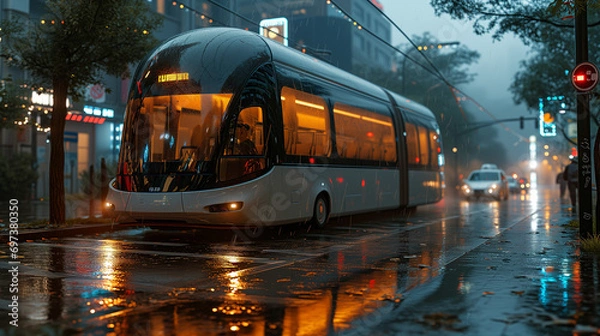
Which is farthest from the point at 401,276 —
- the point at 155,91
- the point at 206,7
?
the point at 206,7

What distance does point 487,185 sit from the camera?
3581cm

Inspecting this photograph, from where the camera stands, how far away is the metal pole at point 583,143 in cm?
1136

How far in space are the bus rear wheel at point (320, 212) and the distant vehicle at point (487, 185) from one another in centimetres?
2216

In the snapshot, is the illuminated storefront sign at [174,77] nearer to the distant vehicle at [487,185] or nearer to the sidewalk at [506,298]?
the sidewalk at [506,298]

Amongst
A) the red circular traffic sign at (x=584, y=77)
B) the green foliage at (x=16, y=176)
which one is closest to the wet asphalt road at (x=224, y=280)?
the red circular traffic sign at (x=584, y=77)

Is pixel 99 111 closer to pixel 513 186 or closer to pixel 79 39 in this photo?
pixel 79 39

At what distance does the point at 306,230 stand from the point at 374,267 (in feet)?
19.9

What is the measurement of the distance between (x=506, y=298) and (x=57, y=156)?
1136 cm

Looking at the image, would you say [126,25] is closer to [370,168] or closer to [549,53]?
[370,168]

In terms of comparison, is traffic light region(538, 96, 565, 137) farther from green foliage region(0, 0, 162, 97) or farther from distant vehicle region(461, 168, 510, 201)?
green foliage region(0, 0, 162, 97)

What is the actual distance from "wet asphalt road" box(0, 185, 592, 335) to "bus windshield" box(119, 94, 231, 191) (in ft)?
4.31

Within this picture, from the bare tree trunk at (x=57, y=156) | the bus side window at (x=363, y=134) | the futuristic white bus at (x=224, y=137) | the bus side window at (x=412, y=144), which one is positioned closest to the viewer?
the futuristic white bus at (x=224, y=137)

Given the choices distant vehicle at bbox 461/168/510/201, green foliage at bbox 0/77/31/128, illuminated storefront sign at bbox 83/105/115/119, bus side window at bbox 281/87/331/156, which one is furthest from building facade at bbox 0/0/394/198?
distant vehicle at bbox 461/168/510/201

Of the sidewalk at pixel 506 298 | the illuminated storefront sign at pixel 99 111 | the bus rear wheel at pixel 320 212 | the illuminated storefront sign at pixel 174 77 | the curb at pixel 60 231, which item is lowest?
the sidewalk at pixel 506 298
